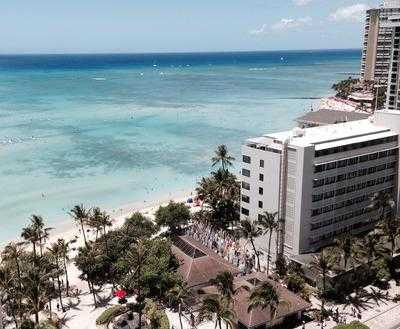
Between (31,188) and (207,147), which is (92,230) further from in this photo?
(207,147)

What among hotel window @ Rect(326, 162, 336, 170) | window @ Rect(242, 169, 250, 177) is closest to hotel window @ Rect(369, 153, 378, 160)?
hotel window @ Rect(326, 162, 336, 170)

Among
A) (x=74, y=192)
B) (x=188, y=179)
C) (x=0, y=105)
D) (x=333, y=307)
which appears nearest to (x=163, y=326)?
(x=333, y=307)

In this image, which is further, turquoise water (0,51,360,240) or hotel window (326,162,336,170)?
turquoise water (0,51,360,240)

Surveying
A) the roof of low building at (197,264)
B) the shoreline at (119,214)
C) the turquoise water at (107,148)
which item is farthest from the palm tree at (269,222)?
the turquoise water at (107,148)

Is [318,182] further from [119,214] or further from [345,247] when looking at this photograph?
[119,214]

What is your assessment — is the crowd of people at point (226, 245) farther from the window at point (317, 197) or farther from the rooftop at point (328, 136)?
the rooftop at point (328, 136)

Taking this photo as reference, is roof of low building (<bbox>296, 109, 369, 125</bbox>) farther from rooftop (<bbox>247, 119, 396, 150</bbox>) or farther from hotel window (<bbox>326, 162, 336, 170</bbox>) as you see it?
hotel window (<bbox>326, 162, 336, 170</bbox>)
